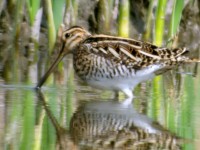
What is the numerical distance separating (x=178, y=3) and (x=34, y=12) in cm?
167

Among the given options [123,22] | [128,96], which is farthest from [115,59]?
[123,22]

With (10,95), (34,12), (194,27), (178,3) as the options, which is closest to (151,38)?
(178,3)

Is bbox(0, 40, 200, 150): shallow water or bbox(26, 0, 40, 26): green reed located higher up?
bbox(26, 0, 40, 26): green reed

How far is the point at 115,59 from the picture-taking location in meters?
7.70

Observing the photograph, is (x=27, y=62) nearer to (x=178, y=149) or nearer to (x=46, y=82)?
(x=46, y=82)

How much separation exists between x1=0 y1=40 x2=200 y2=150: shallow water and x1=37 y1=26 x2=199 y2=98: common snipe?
0.61ft

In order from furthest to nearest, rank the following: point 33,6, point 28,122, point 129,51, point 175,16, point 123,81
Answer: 1. point 175,16
2. point 33,6
3. point 129,51
4. point 123,81
5. point 28,122

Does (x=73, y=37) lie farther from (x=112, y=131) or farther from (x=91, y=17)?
(x=91, y=17)

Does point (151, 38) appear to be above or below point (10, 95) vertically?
above

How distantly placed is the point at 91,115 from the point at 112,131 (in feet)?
2.02

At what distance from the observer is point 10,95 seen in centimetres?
749

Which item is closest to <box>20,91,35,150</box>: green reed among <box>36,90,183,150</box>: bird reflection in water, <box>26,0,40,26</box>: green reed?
<box>36,90,183,150</box>: bird reflection in water

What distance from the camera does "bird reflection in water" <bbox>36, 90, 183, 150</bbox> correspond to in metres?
5.78

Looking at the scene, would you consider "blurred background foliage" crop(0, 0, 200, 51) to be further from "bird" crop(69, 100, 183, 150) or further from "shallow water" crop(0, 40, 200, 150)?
"bird" crop(69, 100, 183, 150)
